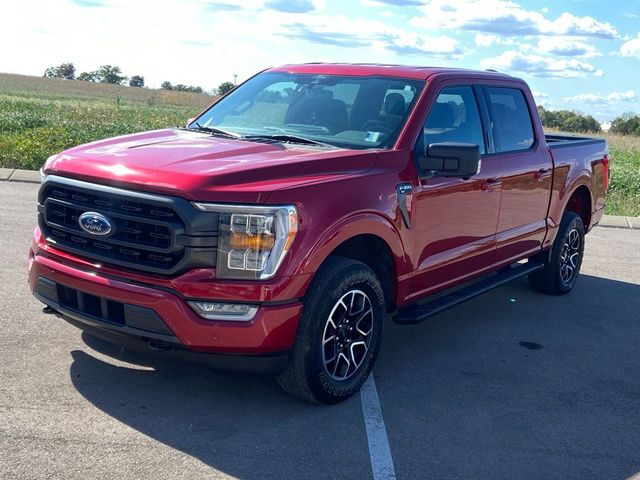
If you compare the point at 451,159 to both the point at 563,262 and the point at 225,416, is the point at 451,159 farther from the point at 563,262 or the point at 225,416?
the point at 563,262

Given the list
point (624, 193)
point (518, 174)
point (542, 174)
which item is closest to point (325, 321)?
point (518, 174)

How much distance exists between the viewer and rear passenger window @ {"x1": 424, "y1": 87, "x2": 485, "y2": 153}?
5.36 m

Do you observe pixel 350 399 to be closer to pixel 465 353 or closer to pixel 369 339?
pixel 369 339

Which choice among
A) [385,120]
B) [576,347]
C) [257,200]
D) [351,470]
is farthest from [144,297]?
[576,347]

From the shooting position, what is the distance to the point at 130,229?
13.5ft

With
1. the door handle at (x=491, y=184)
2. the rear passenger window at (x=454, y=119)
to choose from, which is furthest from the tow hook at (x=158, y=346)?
the door handle at (x=491, y=184)

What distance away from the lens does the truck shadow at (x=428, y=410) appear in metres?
3.97

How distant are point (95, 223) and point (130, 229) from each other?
24 centimetres

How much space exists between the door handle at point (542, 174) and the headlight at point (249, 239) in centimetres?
326

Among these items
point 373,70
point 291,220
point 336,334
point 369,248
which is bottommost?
point 336,334

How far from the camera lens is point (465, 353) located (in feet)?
18.9

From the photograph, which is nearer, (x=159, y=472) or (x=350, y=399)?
(x=159, y=472)

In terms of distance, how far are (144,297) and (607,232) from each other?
29.5 ft

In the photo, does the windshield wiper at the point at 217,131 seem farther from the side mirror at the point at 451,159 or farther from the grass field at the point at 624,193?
the grass field at the point at 624,193
